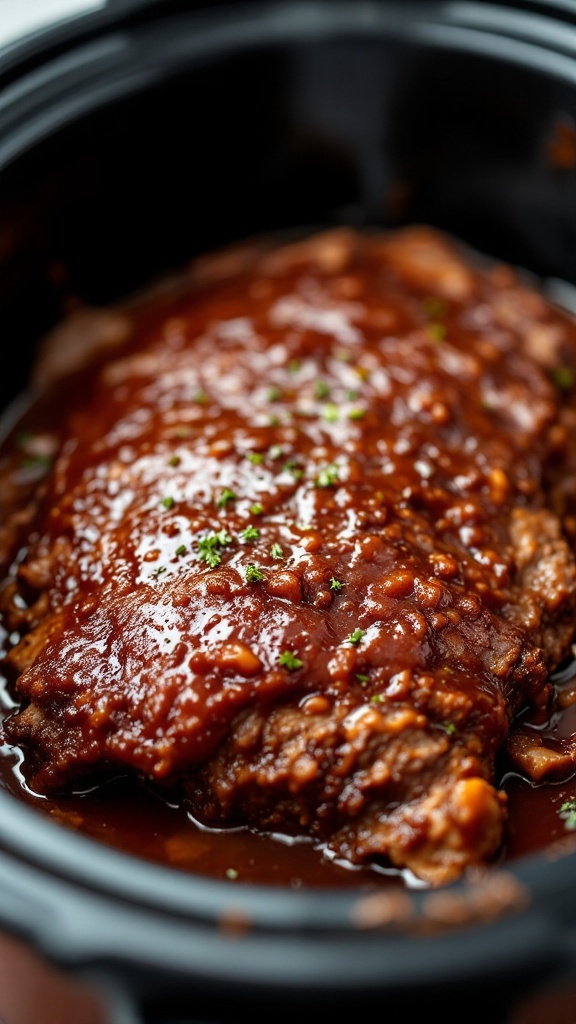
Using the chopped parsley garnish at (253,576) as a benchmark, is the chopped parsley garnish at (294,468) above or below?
below

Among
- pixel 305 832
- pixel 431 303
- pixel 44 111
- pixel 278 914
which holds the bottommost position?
pixel 305 832

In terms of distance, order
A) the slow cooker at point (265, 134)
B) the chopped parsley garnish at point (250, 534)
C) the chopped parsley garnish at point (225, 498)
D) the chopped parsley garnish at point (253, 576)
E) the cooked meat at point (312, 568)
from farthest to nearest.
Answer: the slow cooker at point (265, 134) < the chopped parsley garnish at point (225, 498) < the chopped parsley garnish at point (250, 534) < the chopped parsley garnish at point (253, 576) < the cooked meat at point (312, 568)

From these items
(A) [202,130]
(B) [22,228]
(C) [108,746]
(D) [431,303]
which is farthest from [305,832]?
(A) [202,130]

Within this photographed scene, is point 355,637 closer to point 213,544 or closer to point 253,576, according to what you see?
point 253,576

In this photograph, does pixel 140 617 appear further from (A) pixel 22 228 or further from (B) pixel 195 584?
(A) pixel 22 228

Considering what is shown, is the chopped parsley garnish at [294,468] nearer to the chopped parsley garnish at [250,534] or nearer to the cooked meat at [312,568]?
the cooked meat at [312,568]

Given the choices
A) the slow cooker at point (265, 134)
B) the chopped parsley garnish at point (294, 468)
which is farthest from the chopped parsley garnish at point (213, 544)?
the slow cooker at point (265, 134)
